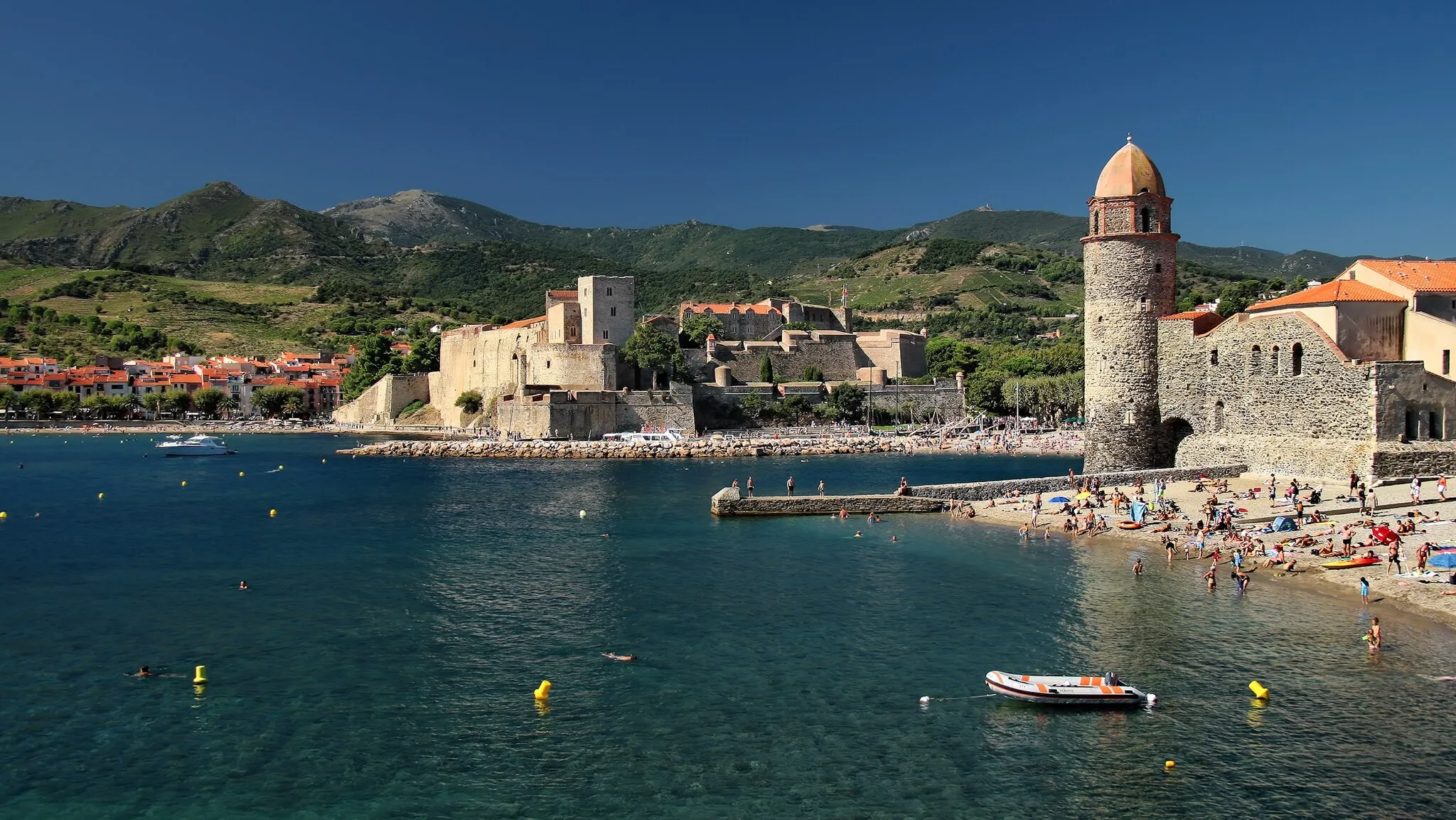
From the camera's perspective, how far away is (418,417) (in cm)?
6694

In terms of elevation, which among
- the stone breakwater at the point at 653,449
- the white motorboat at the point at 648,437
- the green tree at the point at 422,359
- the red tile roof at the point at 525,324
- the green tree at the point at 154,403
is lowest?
the stone breakwater at the point at 653,449

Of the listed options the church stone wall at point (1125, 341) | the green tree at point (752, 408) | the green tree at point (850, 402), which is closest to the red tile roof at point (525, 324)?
the green tree at point (752, 408)

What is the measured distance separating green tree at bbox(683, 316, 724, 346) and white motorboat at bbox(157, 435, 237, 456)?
26419 mm

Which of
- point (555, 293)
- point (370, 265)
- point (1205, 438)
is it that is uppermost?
point (370, 265)

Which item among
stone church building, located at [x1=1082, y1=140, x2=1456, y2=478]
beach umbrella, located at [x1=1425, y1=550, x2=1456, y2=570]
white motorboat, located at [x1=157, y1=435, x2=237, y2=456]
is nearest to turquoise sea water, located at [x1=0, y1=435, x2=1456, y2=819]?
beach umbrella, located at [x1=1425, y1=550, x2=1456, y2=570]

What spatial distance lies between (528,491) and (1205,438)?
20.3m

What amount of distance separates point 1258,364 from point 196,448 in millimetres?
49695

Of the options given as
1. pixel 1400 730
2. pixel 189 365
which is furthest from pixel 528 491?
pixel 189 365

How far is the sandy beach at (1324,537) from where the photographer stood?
50.4 feet

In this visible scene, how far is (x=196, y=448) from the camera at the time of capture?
5341cm

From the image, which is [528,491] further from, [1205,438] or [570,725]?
[570,725]

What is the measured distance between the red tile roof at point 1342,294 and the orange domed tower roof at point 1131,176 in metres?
4.27

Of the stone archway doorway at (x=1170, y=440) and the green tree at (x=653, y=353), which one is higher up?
the green tree at (x=653, y=353)

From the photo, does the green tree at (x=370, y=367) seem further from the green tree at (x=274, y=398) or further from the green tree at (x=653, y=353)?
the green tree at (x=653, y=353)
